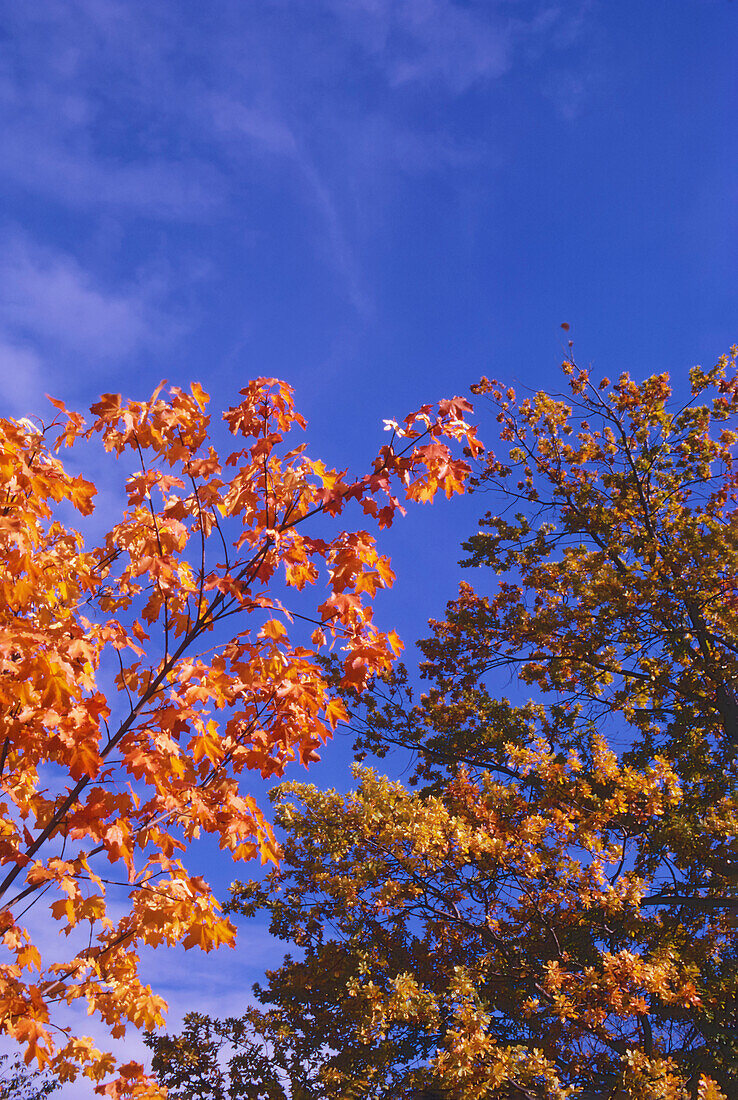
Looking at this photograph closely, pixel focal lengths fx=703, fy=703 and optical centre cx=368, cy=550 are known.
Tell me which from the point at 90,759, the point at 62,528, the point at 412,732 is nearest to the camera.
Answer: the point at 90,759

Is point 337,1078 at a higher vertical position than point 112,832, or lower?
lower

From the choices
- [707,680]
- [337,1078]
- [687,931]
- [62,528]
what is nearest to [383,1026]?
[337,1078]

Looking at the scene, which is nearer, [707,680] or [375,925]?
[375,925]

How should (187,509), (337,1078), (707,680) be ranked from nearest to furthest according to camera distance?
(187,509)
(337,1078)
(707,680)

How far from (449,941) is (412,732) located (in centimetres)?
563

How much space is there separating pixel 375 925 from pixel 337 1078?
74.1 inches

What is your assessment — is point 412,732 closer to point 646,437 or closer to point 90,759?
point 646,437

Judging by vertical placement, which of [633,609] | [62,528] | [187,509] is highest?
[633,609]

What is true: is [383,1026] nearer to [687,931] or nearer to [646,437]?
[687,931]

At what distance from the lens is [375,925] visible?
993cm

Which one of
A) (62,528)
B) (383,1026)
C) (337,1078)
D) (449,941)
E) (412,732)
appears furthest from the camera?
(412,732)

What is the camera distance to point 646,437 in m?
15.0

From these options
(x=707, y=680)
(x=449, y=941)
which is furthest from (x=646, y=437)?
(x=449, y=941)

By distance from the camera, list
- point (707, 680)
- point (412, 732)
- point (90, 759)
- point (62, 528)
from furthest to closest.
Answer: point (412, 732), point (707, 680), point (62, 528), point (90, 759)
